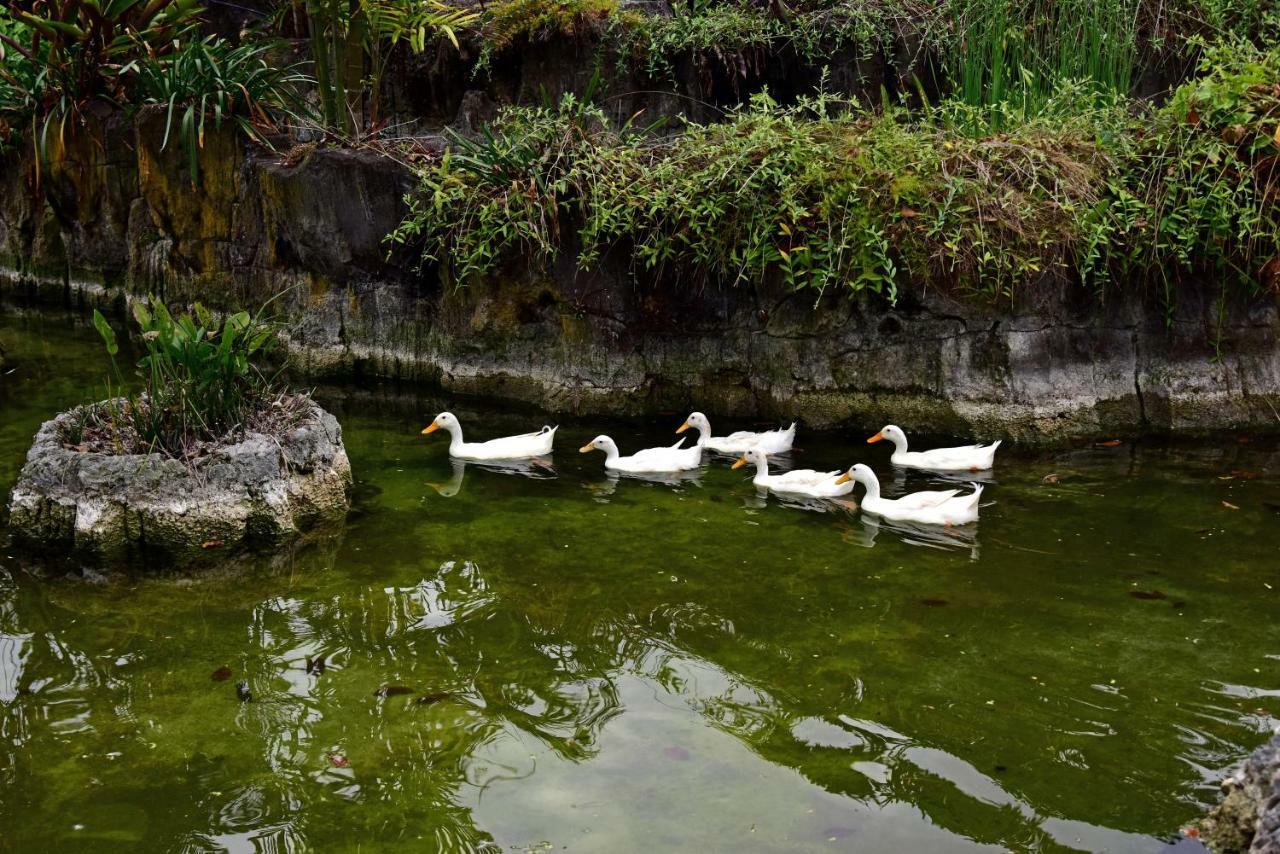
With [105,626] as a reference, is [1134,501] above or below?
→ above

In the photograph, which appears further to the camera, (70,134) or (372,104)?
(70,134)

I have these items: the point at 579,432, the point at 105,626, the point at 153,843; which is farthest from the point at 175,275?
the point at 153,843

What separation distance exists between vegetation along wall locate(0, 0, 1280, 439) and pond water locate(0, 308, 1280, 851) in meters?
1.48

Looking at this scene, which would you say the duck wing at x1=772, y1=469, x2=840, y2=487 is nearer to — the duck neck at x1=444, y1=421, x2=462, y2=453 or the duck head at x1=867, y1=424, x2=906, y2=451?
the duck head at x1=867, y1=424, x2=906, y2=451

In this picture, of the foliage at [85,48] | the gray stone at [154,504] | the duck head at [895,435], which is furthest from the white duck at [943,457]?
the foliage at [85,48]

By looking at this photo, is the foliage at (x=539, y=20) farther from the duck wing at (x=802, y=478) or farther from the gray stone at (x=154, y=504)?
the gray stone at (x=154, y=504)

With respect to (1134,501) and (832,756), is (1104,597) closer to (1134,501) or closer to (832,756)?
(1134,501)

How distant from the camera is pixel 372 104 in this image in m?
11.0

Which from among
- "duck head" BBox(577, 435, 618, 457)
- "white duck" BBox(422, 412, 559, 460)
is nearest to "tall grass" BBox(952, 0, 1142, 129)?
"duck head" BBox(577, 435, 618, 457)

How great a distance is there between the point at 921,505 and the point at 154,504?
4312mm

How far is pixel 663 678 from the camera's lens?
5062 millimetres

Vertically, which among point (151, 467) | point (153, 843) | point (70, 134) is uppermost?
point (70, 134)

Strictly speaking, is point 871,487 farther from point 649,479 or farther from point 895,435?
point 649,479

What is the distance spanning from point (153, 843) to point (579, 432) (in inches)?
209
